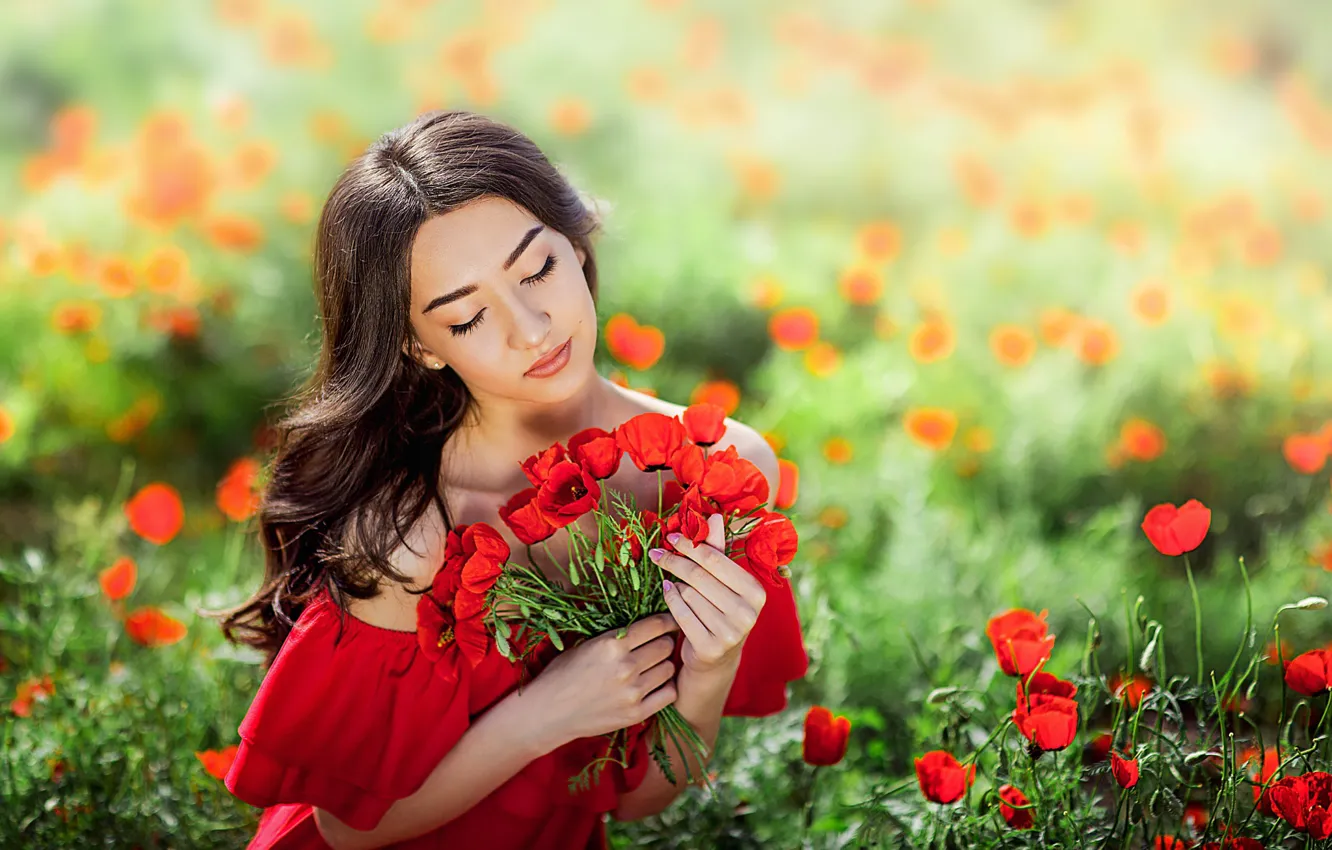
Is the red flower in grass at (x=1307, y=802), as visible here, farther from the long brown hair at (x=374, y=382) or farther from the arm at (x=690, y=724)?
the long brown hair at (x=374, y=382)

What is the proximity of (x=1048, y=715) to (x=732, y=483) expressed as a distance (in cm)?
44

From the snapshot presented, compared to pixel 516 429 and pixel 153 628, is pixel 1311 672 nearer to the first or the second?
pixel 516 429

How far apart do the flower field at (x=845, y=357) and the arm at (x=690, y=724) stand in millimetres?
166

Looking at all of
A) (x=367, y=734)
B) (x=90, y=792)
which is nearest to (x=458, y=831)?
(x=367, y=734)

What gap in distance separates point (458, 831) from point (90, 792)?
0.65 metres

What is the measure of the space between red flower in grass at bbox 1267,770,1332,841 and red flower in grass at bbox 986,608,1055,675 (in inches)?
11.2

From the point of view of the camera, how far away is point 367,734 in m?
1.58

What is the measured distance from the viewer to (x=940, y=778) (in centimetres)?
148

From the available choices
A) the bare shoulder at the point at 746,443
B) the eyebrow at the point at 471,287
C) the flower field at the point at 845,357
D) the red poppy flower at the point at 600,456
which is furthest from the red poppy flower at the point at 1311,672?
the eyebrow at the point at 471,287

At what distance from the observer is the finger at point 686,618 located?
55.4 inches

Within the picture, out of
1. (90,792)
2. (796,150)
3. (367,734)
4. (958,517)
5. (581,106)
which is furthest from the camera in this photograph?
(796,150)

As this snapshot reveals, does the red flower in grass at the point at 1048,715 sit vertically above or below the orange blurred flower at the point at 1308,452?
above

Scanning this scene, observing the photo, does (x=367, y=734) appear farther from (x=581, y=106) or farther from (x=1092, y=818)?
(x=581, y=106)

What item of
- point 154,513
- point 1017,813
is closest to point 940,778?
point 1017,813
